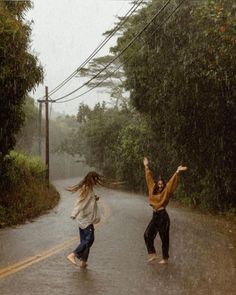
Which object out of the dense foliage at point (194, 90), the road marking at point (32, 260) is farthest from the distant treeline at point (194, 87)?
the road marking at point (32, 260)

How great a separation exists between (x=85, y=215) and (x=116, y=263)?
125 centimetres

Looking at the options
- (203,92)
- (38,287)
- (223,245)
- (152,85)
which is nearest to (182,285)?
(38,287)

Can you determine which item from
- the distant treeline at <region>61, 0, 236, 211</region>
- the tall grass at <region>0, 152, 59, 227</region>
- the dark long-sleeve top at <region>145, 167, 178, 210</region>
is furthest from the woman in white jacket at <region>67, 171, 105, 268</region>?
the tall grass at <region>0, 152, 59, 227</region>

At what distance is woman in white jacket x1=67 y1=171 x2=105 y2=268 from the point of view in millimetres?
10273

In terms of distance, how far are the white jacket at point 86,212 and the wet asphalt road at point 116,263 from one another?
850mm

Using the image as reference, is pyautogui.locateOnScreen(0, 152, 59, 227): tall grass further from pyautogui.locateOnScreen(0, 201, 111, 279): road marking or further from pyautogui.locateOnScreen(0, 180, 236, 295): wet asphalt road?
pyautogui.locateOnScreen(0, 201, 111, 279): road marking

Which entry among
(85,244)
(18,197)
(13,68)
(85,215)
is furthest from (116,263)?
(18,197)

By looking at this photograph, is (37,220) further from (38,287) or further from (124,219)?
(38,287)

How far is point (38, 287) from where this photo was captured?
8508 millimetres

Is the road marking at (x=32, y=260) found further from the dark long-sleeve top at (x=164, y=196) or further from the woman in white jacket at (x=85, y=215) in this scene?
the dark long-sleeve top at (x=164, y=196)

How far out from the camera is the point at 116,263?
35.6ft

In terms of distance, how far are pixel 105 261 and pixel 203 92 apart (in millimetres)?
11886

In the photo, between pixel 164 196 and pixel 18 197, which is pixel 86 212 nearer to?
pixel 164 196

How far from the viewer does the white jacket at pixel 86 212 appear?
10297mm
